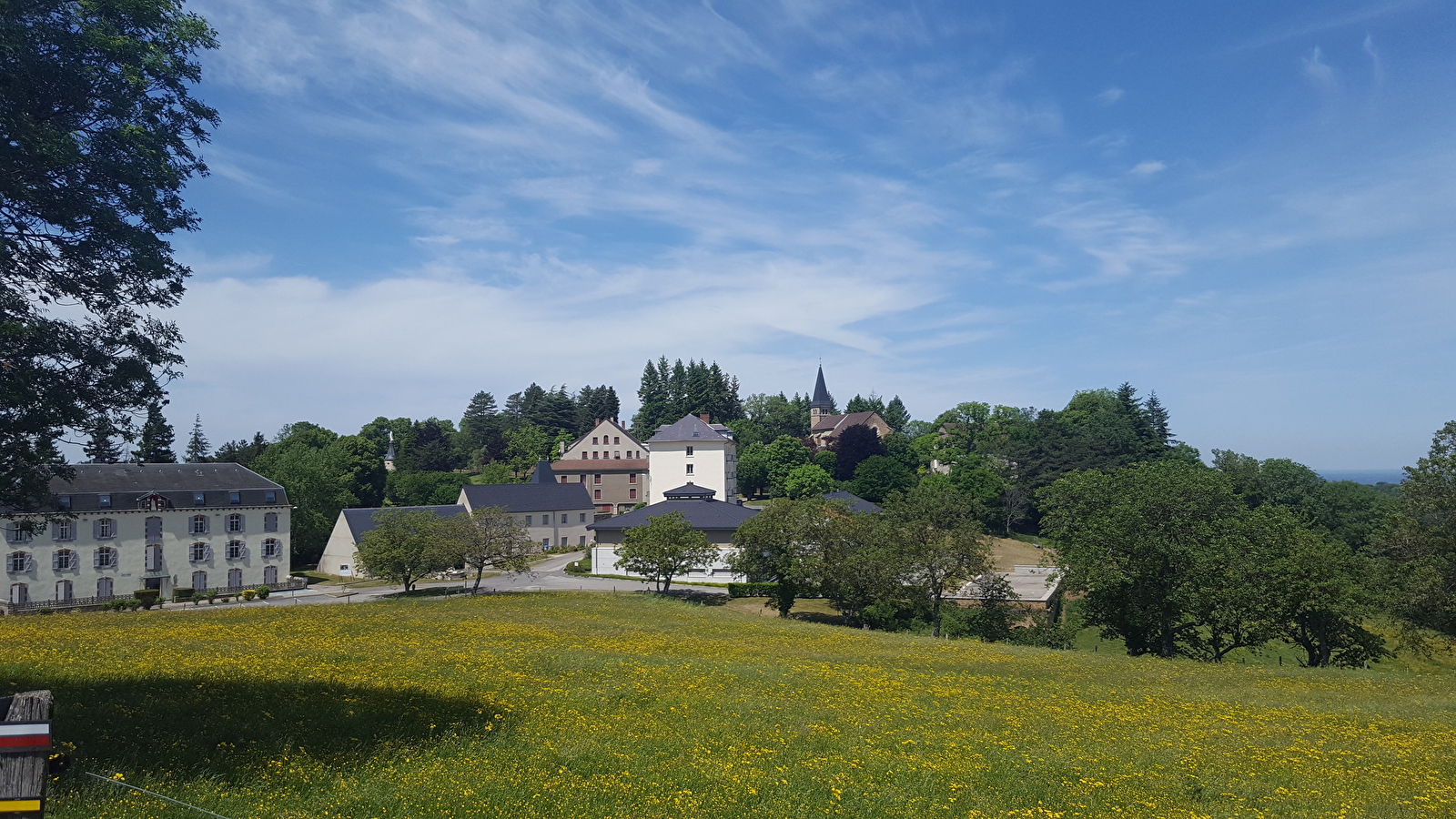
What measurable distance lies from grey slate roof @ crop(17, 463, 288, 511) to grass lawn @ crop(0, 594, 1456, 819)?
39.7m

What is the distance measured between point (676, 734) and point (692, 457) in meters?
91.1

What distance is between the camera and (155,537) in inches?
2397

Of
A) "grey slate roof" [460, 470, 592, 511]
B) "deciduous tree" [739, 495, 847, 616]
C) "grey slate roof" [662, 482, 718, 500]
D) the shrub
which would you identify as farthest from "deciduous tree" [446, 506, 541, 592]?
"grey slate roof" [662, 482, 718, 500]

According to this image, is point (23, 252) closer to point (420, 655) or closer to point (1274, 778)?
point (420, 655)

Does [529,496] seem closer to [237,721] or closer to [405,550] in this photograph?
[405,550]

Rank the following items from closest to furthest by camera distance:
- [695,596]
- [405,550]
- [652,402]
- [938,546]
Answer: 1. [938,546]
2. [405,550]
3. [695,596]
4. [652,402]

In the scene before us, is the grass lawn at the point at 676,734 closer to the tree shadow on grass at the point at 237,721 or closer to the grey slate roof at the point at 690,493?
the tree shadow on grass at the point at 237,721

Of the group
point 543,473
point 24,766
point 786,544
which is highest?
point 543,473

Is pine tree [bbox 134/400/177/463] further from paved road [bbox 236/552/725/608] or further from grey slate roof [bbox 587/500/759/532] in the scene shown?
grey slate roof [bbox 587/500/759/532]

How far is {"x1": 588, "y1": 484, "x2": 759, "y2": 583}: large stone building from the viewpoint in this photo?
67.5m

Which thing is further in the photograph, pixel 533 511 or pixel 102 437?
pixel 533 511

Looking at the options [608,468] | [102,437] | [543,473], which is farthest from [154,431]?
[608,468]

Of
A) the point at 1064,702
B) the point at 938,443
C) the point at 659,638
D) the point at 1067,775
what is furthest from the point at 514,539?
the point at 938,443

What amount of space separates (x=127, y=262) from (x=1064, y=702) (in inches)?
926
